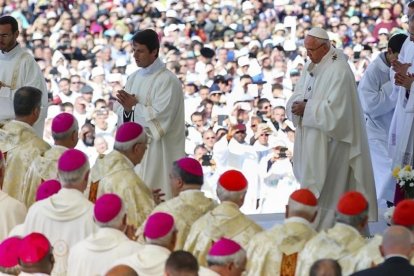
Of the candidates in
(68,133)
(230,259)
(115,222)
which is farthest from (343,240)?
(68,133)

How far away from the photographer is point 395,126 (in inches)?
539

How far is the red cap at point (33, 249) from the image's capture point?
8180 mm

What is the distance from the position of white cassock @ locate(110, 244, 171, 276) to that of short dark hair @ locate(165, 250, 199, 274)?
0.67 meters

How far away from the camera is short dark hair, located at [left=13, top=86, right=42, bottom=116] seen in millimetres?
11414

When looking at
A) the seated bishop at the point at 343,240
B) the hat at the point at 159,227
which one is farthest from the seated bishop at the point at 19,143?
the seated bishop at the point at 343,240

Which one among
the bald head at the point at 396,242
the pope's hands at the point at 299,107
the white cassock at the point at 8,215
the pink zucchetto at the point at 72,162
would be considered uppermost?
the pink zucchetto at the point at 72,162

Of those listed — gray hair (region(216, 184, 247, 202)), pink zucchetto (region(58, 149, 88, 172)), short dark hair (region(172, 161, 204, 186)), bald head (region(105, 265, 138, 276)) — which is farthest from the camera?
short dark hair (region(172, 161, 204, 186))

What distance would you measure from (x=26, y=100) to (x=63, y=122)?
0.56m

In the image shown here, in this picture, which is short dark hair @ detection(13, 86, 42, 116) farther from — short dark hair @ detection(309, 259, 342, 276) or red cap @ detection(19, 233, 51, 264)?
short dark hair @ detection(309, 259, 342, 276)

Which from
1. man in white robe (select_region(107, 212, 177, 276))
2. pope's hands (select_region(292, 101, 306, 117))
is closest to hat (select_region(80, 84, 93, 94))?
pope's hands (select_region(292, 101, 306, 117))

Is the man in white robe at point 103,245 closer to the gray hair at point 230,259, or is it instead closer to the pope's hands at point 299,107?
the gray hair at point 230,259

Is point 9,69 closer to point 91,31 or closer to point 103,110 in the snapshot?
point 103,110

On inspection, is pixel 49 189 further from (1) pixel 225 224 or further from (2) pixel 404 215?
(2) pixel 404 215

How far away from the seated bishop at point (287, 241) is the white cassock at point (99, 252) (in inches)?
30.7
